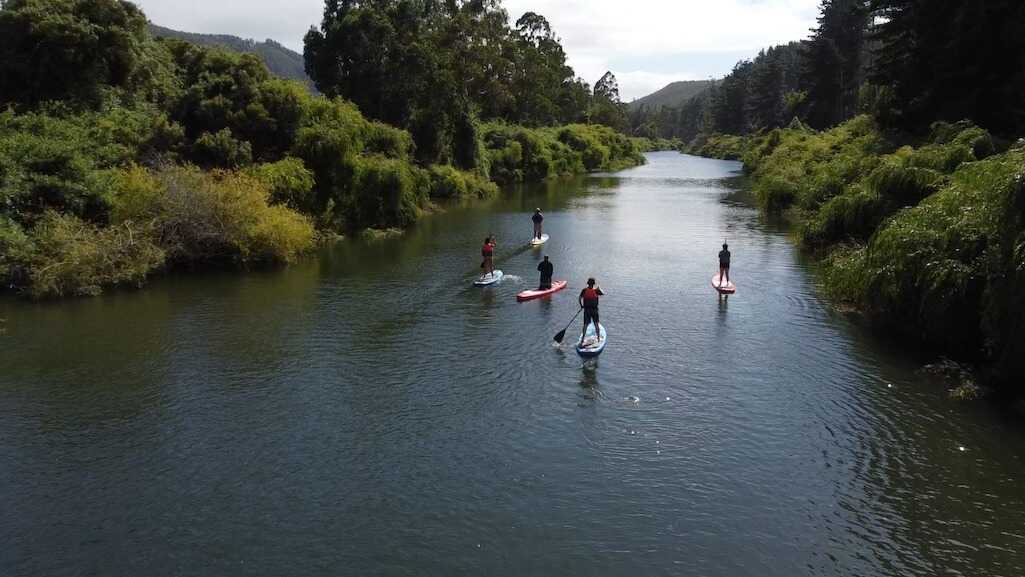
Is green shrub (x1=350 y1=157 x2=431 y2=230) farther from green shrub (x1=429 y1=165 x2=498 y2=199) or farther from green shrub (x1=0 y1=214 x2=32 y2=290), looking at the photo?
green shrub (x1=0 y1=214 x2=32 y2=290)

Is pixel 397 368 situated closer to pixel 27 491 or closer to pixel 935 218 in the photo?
pixel 27 491

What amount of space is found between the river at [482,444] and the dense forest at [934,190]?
6.05 ft

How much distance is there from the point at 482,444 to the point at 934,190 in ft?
69.0

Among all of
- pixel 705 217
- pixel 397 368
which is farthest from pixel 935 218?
pixel 705 217

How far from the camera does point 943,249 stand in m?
20.0

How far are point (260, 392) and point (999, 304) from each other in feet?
60.6

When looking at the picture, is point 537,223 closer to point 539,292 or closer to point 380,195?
point 380,195

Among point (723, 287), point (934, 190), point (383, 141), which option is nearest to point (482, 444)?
point (723, 287)

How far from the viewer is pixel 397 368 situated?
20812mm

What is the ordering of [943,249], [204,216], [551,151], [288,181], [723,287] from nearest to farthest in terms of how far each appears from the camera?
[943,249] < [723,287] < [204,216] < [288,181] < [551,151]

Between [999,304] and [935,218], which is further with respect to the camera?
[935,218]

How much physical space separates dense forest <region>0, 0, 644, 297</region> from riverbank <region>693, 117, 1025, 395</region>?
25.3 metres

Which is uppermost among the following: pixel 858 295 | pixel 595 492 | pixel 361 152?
pixel 361 152

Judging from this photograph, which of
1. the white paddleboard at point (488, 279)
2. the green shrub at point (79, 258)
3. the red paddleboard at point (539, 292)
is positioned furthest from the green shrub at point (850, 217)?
the green shrub at point (79, 258)
